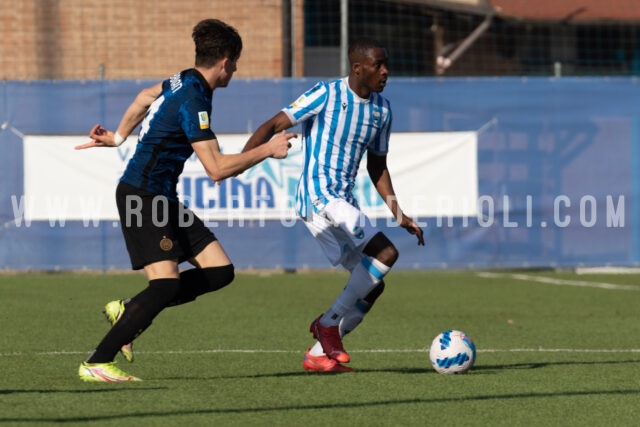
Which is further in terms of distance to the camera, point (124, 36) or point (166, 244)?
point (124, 36)

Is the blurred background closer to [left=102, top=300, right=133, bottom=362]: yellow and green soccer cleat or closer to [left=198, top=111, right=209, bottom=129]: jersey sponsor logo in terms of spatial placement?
[left=102, top=300, right=133, bottom=362]: yellow and green soccer cleat

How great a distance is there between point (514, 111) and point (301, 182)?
7.94 metres

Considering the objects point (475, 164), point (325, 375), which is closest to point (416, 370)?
point (325, 375)

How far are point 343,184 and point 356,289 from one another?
2.13 feet

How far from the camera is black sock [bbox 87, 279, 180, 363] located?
6.88m

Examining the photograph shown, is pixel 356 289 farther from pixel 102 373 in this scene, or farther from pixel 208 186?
pixel 208 186

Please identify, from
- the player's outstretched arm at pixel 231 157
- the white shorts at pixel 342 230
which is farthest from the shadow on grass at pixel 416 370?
the player's outstretched arm at pixel 231 157

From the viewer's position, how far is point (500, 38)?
24422 millimetres

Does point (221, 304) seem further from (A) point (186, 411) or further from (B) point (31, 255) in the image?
(A) point (186, 411)

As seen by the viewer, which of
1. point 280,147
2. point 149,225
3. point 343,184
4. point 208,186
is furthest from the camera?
point 208,186

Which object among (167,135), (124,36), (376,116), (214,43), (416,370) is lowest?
(416,370)

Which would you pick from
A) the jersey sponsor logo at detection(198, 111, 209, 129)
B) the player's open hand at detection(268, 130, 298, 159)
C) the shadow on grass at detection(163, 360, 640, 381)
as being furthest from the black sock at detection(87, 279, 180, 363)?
the player's open hand at detection(268, 130, 298, 159)

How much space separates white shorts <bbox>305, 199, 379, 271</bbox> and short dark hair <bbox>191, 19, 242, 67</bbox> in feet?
3.94

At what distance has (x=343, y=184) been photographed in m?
7.85
